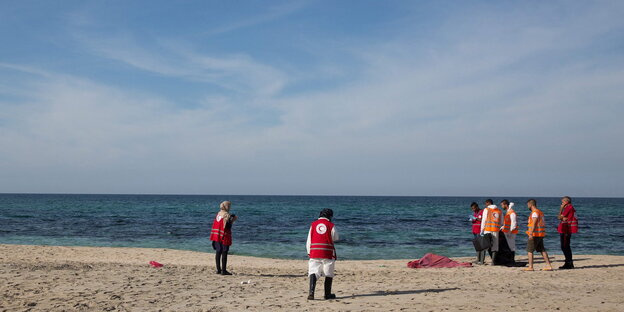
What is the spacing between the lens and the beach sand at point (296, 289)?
27.1 ft

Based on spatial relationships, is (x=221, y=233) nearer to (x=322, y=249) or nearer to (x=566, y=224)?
(x=322, y=249)

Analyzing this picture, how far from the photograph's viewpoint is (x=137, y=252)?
61.4ft

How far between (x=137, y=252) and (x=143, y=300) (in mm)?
10848

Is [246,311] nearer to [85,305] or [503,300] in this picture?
[85,305]

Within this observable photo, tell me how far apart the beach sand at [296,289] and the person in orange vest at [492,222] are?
801 millimetres

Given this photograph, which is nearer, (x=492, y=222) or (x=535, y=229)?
(x=535, y=229)

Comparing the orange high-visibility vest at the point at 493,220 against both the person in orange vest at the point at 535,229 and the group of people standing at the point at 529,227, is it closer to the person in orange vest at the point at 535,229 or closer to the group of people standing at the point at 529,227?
the group of people standing at the point at 529,227

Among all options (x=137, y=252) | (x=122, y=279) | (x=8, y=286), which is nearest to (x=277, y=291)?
(x=122, y=279)

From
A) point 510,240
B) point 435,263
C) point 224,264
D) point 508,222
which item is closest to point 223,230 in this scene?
point 224,264

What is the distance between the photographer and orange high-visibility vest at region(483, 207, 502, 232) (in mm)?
14516

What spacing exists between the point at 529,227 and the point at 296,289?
704 centimetres

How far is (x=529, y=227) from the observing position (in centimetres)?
1353

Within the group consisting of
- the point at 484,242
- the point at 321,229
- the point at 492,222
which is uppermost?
the point at 321,229

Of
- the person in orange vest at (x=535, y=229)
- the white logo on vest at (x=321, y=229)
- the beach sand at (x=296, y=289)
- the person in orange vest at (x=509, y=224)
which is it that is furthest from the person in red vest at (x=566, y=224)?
the white logo on vest at (x=321, y=229)
